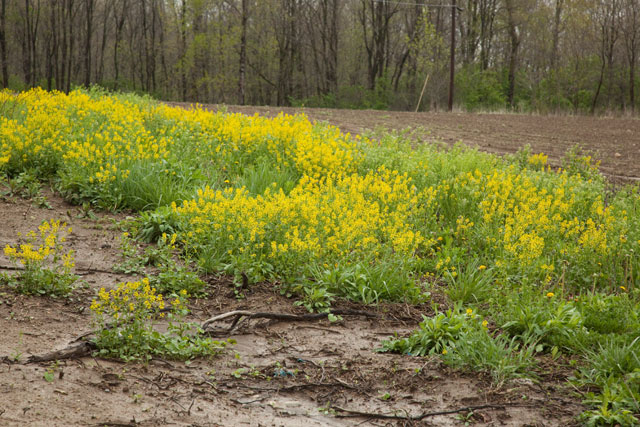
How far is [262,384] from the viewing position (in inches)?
140

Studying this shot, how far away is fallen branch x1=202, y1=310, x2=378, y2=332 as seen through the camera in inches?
166

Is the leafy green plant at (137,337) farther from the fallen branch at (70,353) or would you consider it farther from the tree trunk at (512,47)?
the tree trunk at (512,47)

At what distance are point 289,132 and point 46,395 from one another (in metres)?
6.58

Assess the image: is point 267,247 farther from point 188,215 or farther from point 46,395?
point 46,395

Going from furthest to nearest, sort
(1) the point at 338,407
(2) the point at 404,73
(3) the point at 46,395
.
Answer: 1. (2) the point at 404,73
2. (1) the point at 338,407
3. (3) the point at 46,395

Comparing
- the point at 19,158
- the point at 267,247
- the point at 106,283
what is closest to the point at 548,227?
the point at 267,247

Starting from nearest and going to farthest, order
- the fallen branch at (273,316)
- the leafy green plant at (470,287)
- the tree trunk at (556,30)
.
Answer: the fallen branch at (273,316), the leafy green plant at (470,287), the tree trunk at (556,30)

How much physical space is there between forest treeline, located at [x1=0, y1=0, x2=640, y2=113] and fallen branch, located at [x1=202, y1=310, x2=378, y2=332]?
28.8 meters

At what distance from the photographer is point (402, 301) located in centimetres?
493

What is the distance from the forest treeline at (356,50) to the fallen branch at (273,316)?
28.8 meters

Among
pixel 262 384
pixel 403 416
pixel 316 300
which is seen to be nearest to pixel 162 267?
pixel 316 300

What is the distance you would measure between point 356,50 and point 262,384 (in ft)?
140

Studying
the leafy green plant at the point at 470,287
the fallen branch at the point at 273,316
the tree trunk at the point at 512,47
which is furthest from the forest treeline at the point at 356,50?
the fallen branch at the point at 273,316

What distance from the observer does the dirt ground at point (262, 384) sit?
2.96 m
